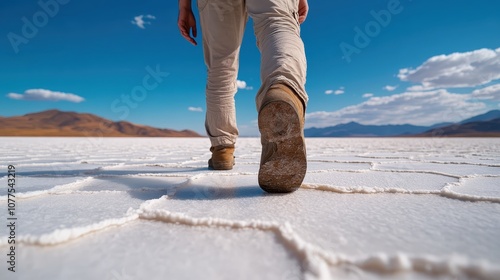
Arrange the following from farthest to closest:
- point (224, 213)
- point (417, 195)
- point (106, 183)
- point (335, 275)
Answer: point (106, 183)
point (417, 195)
point (224, 213)
point (335, 275)

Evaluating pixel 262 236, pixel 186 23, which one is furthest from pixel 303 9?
pixel 262 236

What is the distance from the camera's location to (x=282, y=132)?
68 centimetres

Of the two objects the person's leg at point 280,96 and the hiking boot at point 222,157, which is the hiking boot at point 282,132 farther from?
the hiking boot at point 222,157

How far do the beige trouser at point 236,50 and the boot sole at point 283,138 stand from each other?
0.07m

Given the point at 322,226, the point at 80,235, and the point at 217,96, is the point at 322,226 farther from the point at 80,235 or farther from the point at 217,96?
the point at 217,96

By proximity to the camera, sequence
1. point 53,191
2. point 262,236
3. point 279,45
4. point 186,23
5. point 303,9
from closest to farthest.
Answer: point 262,236, point 279,45, point 53,191, point 303,9, point 186,23

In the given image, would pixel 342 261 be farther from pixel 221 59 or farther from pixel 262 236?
pixel 221 59

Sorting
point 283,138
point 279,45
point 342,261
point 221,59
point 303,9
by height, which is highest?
point 303,9

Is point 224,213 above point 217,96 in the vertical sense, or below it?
below

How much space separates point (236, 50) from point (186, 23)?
32 cm

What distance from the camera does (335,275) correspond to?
1.16 ft

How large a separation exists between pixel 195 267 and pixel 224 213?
24 centimetres

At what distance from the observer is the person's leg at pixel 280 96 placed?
0.68 meters

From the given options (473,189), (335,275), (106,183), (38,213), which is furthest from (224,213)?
(473,189)
